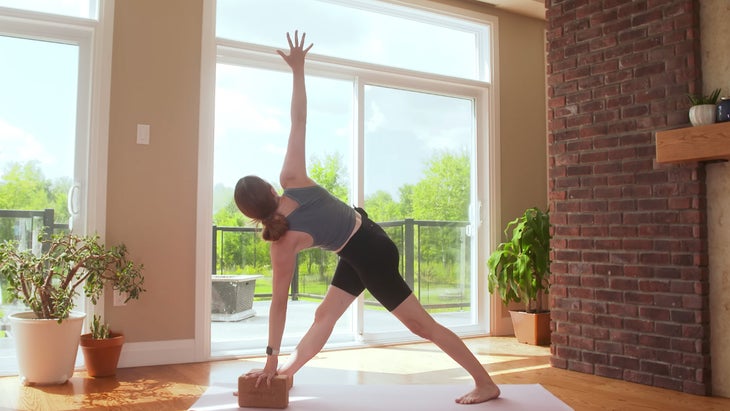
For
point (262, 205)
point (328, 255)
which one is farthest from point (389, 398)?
point (328, 255)

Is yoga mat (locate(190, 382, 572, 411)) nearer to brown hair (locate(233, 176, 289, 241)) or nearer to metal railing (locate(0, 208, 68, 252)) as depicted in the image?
brown hair (locate(233, 176, 289, 241))

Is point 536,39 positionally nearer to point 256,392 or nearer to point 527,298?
point 527,298

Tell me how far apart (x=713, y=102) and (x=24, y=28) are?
3.47 metres

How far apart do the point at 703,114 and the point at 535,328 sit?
193 cm

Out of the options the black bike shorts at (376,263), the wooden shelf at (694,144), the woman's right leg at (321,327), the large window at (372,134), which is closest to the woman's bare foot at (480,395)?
the black bike shorts at (376,263)

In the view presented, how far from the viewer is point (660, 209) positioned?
3.01 meters

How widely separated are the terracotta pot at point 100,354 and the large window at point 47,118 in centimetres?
34

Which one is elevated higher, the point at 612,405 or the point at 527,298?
the point at 527,298

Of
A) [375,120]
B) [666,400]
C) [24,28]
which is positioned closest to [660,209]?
[666,400]

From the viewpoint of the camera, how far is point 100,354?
3117mm

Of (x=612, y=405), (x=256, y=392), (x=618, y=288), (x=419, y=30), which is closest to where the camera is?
(x=256, y=392)

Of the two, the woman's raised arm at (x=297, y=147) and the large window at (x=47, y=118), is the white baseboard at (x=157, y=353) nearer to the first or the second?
the large window at (x=47, y=118)

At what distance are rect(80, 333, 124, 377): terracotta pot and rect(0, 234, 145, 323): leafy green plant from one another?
0.65 ft

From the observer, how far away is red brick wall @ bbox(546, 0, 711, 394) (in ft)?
9.53
